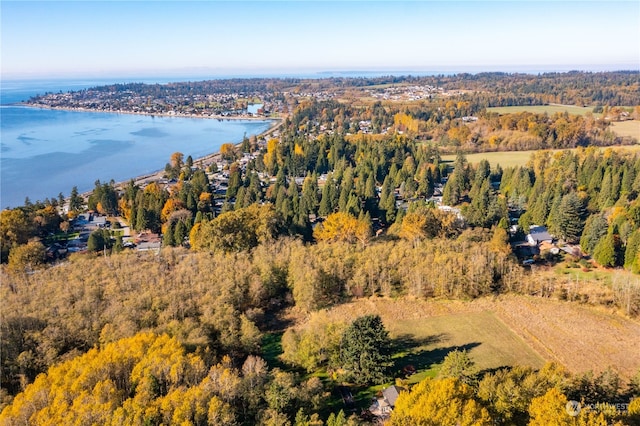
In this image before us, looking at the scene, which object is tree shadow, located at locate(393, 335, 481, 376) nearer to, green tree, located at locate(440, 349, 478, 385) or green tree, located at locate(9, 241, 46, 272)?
green tree, located at locate(440, 349, 478, 385)

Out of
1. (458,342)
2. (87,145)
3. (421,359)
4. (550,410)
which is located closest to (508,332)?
(458,342)

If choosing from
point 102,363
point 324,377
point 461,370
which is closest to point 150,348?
point 102,363

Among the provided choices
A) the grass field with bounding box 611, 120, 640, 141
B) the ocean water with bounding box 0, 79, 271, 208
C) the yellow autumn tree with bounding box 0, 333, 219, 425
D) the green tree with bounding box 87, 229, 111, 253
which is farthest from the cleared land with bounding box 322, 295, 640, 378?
the grass field with bounding box 611, 120, 640, 141

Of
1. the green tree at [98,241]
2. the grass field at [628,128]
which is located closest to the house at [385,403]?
the green tree at [98,241]

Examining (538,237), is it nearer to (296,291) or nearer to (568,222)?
(568,222)

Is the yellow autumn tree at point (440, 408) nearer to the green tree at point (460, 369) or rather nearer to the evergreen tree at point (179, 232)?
the green tree at point (460, 369)

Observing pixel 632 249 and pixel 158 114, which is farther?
pixel 158 114

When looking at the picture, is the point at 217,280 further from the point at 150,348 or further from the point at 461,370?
the point at 461,370
